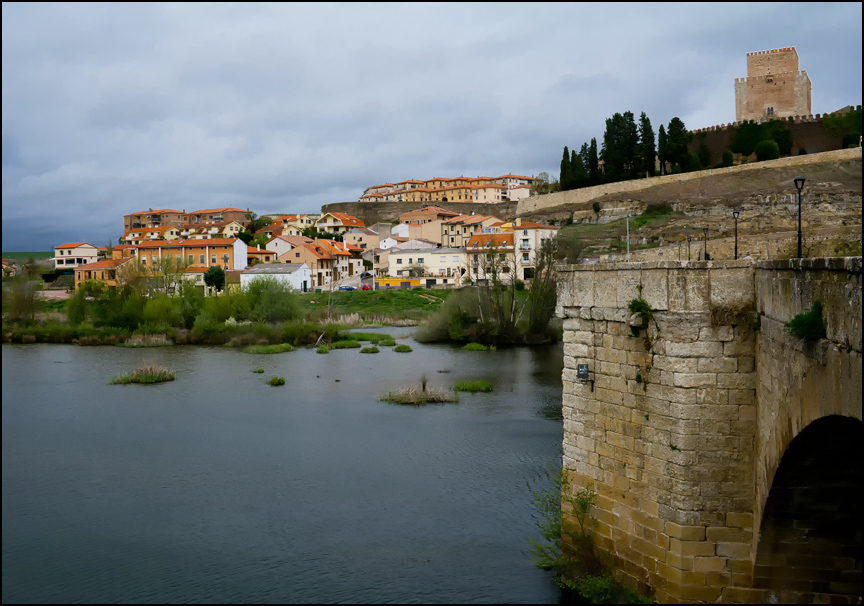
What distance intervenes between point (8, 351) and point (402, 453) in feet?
75.9

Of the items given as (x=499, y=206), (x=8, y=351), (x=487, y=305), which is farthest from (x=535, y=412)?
(x=499, y=206)

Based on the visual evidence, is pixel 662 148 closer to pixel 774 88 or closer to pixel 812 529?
pixel 774 88

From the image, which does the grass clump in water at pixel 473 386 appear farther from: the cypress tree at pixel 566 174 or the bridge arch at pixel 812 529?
the cypress tree at pixel 566 174

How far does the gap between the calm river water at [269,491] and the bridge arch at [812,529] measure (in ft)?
10.8

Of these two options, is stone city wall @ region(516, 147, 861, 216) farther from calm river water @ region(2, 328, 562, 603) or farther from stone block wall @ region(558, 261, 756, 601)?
stone block wall @ region(558, 261, 756, 601)

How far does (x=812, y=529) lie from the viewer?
18.0 feet

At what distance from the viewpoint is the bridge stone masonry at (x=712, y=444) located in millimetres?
5031

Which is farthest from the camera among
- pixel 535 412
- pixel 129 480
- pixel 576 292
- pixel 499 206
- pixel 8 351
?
pixel 499 206

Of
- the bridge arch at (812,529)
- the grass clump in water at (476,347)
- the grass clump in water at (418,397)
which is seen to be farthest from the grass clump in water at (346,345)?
the bridge arch at (812,529)

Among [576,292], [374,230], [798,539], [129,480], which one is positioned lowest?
[129,480]

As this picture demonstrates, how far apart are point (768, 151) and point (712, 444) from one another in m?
56.7

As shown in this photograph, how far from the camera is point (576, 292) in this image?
23.1 ft

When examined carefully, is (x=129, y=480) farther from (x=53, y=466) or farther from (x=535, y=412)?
(x=535, y=412)

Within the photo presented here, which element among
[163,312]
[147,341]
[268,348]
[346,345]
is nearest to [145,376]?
[268,348]
